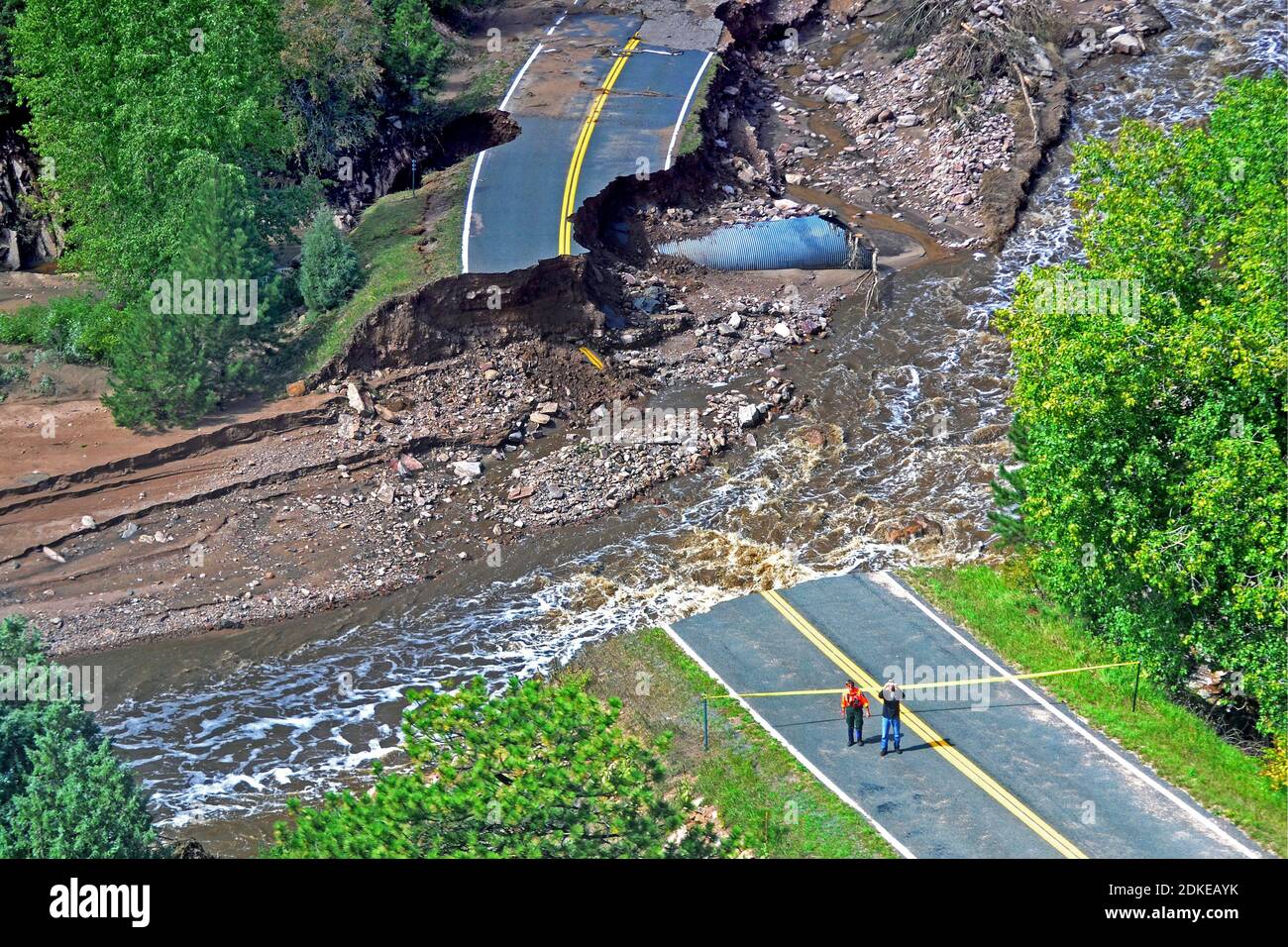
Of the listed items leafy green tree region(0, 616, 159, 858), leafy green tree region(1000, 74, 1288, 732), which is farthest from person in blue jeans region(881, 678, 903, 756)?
leafy green tree region(0, 616, 159, 858)

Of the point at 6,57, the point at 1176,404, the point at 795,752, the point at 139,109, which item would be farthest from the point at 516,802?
the point at 6,57

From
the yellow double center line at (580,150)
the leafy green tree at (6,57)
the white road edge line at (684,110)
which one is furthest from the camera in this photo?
the leafy green tree at (6,57)

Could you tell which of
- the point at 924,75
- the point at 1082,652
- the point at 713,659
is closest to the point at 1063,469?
the point at 1082,652

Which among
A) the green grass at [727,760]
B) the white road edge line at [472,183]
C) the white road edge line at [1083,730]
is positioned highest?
the white road edge line at [472,183]

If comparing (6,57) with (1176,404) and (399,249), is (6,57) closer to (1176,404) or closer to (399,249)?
(399,249)

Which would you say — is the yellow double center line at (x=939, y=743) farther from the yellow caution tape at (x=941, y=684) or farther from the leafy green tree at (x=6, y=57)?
the leafy green tree at (x=6, y=57)

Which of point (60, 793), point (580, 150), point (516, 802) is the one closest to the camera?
point (516, 802)

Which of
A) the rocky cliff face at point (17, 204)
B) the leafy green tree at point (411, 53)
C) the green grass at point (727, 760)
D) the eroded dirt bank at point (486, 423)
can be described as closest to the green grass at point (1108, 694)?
the eroded dirt bank at point (486, 423)
